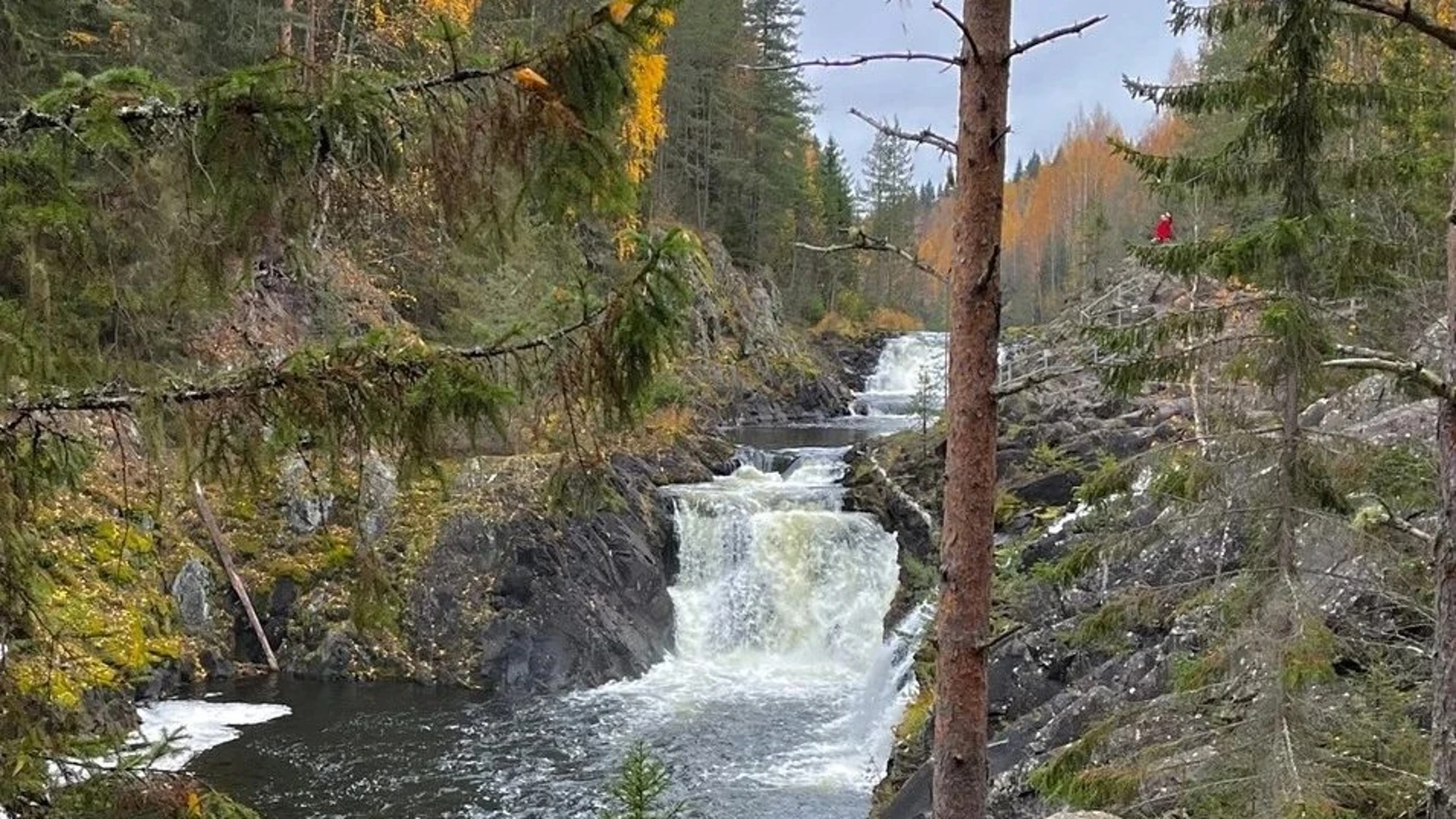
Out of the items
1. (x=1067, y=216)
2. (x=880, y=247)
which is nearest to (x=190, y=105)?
(x=880, y=247)

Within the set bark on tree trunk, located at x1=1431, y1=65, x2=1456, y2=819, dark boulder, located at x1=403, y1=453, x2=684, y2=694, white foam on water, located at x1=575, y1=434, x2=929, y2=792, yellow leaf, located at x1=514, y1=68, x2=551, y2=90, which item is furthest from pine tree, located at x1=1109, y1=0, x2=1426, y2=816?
dark boulder, located at x1=403, y1=453, x2=684, y2=694

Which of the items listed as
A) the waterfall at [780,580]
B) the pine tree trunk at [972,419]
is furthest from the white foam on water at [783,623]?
the pine tree trunk at [972,419]

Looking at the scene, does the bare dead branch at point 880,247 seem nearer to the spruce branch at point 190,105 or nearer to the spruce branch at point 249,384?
the spruce branch at point 249,384

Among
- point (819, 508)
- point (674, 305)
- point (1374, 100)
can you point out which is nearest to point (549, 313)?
point (674, 305)

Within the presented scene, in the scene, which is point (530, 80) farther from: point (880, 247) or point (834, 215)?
point (834, 215)

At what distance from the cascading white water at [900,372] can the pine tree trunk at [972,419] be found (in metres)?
33.1

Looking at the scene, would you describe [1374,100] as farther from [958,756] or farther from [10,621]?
[10,621]

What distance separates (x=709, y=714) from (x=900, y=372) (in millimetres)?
30348

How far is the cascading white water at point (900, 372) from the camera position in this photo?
38.5 metres

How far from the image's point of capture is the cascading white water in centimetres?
3847

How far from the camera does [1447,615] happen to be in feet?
12.3

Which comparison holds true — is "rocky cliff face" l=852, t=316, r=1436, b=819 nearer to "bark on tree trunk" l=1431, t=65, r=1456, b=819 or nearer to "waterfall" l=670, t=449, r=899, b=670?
"bark on tree trunk" l=1431, t=65, r=1456, b=819

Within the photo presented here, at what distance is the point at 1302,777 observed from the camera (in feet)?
19.7

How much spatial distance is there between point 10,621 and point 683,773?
928 cm
